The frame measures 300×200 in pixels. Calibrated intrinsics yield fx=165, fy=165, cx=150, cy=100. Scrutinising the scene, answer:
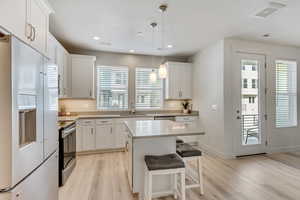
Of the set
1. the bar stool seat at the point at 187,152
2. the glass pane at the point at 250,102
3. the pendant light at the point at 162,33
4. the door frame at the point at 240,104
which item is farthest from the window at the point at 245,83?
the bar stool seat at the point at 187,152

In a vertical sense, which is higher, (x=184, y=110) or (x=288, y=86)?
(x=288, y=86)

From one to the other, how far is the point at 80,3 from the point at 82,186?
2776 millimetres

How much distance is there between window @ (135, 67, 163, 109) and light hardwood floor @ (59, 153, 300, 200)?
200 cm

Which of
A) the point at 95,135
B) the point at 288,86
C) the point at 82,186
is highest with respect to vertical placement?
the point at 288,86

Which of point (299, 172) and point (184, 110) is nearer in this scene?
point (299, 172)

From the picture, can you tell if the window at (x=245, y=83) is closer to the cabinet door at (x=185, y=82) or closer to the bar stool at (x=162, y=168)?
the cabinet door at (x=185, y=82)

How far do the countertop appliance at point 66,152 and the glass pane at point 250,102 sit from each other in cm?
378

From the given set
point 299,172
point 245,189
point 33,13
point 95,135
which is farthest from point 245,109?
Answer: point 33,13

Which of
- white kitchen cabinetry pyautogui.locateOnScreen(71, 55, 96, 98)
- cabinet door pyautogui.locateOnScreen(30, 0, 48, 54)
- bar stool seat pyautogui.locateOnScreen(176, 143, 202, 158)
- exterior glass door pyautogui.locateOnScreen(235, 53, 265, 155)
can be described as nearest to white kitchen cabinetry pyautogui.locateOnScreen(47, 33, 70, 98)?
white kitchen cabinetry pyautogui.locateOnScreen(71, 55, 96, 98)

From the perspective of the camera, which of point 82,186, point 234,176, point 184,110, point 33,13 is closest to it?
point 33,13

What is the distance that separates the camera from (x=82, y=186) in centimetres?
260

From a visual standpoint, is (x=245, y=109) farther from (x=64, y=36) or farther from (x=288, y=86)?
(x=64, y=36)

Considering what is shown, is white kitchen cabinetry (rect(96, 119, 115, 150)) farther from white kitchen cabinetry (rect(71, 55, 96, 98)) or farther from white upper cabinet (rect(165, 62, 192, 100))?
white upper cabinet (rect(165, 62, 192, 100))

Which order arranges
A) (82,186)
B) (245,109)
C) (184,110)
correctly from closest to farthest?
(82,186) < (245,109) < (184,110)
